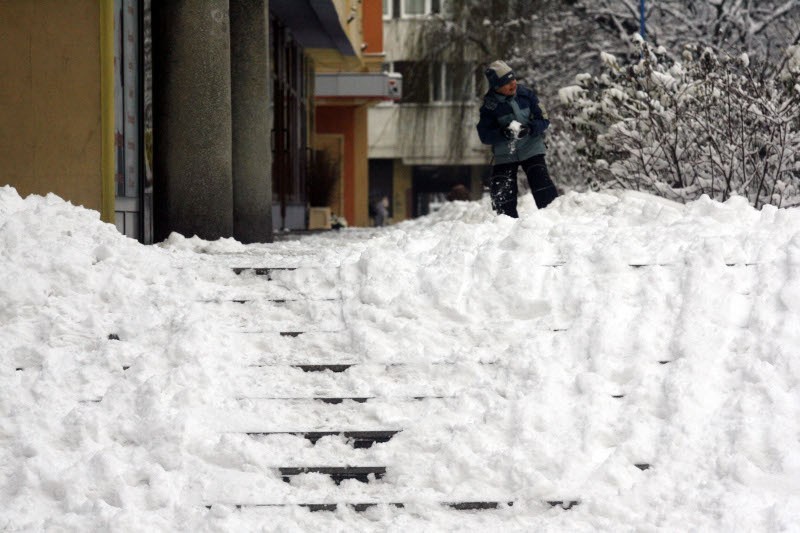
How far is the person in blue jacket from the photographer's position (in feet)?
35.2

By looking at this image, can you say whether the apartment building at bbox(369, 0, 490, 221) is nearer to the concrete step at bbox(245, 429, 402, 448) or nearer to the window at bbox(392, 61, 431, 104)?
the window at bbox(392, 61, 431, 104)

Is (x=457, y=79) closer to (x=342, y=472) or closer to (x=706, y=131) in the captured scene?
(x=706, y=131)

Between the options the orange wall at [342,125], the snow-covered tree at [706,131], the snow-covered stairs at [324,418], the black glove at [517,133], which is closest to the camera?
the snow-covered stairs at [324,418]

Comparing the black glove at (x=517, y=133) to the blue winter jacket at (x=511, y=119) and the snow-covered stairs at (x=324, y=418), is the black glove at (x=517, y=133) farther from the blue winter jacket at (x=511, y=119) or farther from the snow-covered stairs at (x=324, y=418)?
the snow-covered stairs at (x=324, y=418)

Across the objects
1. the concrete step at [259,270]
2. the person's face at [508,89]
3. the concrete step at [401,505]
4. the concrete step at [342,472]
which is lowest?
the concrete step at [401,505]

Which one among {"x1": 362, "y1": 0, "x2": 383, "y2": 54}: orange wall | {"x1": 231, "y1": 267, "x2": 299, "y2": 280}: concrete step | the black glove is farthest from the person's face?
{"x1": 362, "y1": 0, "x2": 383, "y2": 54}: orange wall

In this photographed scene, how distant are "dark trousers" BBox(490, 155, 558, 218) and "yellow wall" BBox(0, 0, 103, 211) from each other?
3.40 meters

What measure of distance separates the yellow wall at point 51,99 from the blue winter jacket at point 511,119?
3.27 m

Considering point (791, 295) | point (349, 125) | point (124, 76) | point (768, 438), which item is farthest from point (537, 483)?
point (349, 125)

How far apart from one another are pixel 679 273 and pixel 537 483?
1769mm

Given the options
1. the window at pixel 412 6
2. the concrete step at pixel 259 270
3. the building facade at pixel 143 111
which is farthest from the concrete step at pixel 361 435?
the window at pixel 412 6

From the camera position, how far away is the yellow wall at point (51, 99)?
9.78 m

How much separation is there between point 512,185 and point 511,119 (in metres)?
0.62

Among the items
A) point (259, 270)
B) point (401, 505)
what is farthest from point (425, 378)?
point (259, 270)
